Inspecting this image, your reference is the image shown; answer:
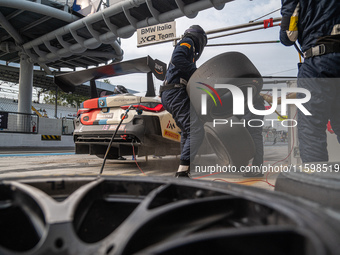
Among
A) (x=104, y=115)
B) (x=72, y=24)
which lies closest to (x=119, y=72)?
(x=104, y=115)

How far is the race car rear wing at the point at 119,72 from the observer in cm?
393

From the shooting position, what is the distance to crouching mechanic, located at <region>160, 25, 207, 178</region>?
2807 millimetres

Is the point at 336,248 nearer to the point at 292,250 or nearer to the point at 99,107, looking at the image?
the point at 292,250

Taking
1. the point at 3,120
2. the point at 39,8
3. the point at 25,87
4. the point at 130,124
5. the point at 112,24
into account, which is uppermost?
the point at 39,8

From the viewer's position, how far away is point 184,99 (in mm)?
2887

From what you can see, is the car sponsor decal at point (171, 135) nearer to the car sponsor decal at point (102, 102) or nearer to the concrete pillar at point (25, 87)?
the car sponsor decal at point (102, 102)

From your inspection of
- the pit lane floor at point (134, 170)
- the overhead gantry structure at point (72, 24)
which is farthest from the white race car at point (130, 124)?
the overhead gantry structure at point (72, 24)

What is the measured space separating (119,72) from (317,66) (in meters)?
3.25

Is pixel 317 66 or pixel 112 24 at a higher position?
pixel 112 24

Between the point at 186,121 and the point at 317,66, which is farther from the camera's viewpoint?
the point at 186,121

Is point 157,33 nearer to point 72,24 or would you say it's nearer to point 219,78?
point 219,78

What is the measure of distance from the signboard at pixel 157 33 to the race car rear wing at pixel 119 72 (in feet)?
6.85

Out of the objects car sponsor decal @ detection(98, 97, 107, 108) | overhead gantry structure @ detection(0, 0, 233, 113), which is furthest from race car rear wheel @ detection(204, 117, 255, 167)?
overhead gantry structure @ detection(0, 0, 233, 113)

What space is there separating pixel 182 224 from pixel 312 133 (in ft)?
6.14
